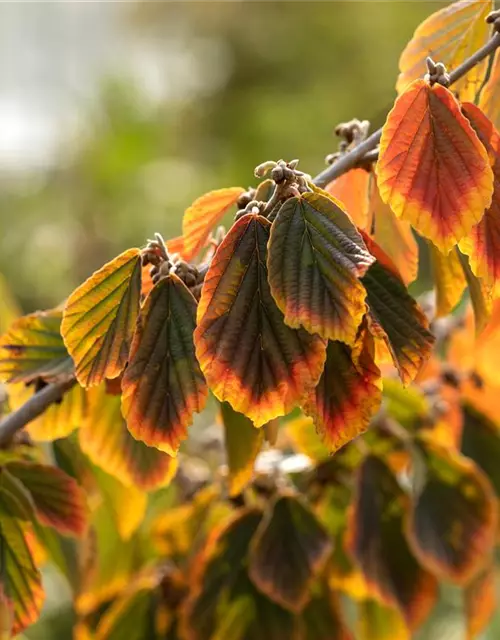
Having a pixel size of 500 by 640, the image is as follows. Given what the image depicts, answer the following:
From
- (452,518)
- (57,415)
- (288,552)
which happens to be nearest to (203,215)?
(57,415)

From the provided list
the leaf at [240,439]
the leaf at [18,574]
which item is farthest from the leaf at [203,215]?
the leaf at [18,574]

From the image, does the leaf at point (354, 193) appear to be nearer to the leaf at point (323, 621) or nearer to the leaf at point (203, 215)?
the leaf at point (203, 215)

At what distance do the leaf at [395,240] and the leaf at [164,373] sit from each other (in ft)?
0.55

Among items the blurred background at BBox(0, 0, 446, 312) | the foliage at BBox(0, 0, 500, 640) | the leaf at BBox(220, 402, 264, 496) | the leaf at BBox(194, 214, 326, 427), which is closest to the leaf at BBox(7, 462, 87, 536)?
the foliage at BBox(0, 0, 500, 640)

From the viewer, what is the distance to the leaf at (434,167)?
496 millimetres

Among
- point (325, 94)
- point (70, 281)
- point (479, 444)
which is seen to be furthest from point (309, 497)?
point (325, 94)

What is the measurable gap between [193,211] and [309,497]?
0.42 metres

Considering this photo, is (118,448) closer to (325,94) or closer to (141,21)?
(325,94)

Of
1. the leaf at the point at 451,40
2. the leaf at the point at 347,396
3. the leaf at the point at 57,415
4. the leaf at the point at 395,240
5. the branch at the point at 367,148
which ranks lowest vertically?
the leaf at the point at 347,396

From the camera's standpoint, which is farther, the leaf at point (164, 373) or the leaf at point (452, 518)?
the leaf at point (452, 518)

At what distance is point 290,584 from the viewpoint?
2.55 feet

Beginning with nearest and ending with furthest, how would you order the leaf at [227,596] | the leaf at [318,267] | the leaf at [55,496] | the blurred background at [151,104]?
the leaf at [318,267], the leaf at [55,496], the leaf at [227,596], the blurred background at [151,104]

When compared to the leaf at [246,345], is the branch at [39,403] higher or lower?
higher

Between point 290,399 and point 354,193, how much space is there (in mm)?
206
